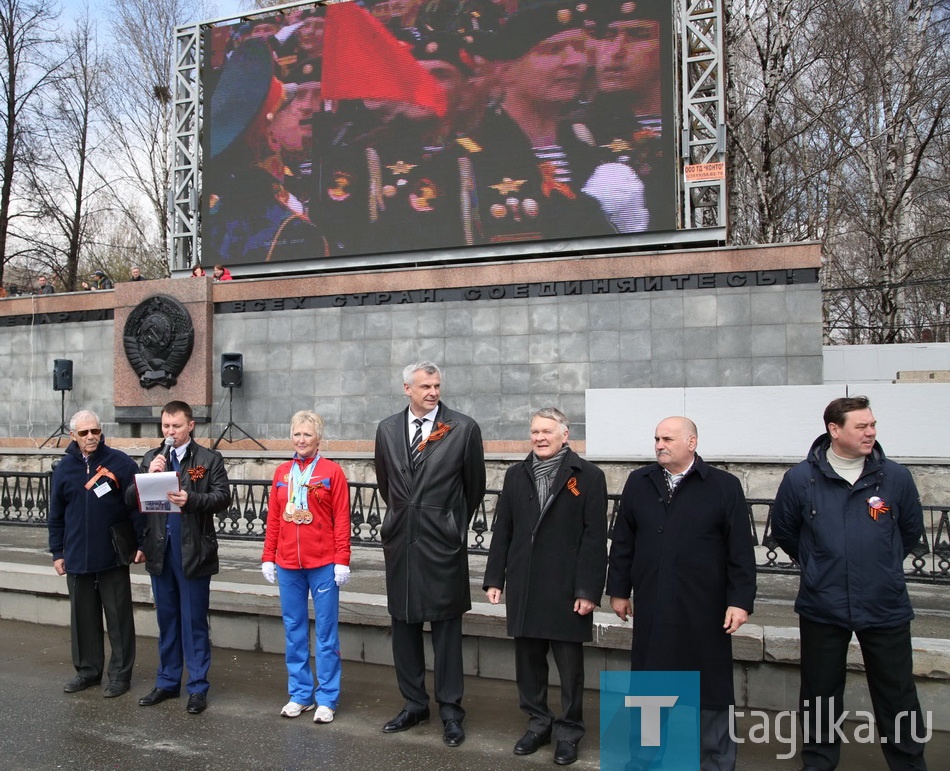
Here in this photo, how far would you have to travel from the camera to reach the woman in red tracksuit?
5148 mm

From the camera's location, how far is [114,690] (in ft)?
18.4

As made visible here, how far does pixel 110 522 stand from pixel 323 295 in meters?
10.6

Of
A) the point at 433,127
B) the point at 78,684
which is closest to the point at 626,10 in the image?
the point at 433,127

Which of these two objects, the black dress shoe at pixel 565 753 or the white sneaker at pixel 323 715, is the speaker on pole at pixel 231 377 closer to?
the white sneaker at pixel 323 715

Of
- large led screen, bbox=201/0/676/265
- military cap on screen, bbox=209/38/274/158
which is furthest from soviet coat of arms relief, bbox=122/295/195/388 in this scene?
military cap on screen, bbox=209/38/274/158

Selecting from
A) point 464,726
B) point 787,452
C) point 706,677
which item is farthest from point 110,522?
point 787,452

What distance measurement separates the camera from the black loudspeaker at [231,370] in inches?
624

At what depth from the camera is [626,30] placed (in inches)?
642

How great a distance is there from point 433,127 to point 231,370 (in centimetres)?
621

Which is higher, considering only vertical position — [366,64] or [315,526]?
[366,64]

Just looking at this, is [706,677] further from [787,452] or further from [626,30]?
[626,30]

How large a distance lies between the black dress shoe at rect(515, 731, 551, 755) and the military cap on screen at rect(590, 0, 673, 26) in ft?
48.2

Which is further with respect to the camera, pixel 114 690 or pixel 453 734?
pixel 114 690

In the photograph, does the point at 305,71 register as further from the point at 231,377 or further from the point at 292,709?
the point at 292,709
